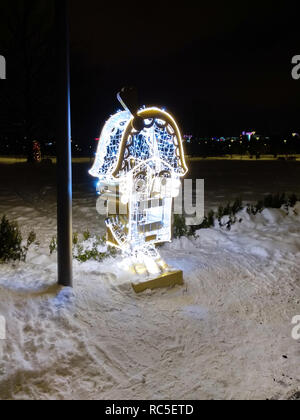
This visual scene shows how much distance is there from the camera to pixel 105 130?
481 centimetres

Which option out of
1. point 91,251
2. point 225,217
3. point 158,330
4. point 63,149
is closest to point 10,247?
point 91,251

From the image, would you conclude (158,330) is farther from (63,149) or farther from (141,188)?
A: (63,149)

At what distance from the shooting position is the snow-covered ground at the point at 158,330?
2.89 m

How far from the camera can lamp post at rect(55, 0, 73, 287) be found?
160 inches

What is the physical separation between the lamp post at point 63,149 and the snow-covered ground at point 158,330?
353 millimetres

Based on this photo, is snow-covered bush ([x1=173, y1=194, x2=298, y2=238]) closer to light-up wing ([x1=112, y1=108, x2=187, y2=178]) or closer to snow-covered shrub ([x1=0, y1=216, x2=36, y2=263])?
light-up wing ([x1=112, y1=108, x2=187, y2=178])

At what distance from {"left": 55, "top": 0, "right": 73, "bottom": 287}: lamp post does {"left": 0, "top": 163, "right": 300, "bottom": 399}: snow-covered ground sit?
0.35m

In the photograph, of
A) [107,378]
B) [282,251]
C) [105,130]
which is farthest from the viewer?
[282,251]

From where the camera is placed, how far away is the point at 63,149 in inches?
165

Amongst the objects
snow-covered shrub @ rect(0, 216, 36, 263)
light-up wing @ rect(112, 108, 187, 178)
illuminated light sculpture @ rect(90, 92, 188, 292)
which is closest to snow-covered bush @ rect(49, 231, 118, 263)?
illuminated light sculpture @ rect(90, 92, 188, 292)

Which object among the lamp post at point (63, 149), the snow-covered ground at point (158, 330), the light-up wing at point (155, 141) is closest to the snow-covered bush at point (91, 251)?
the snow-covered ground at point (158, 330)
